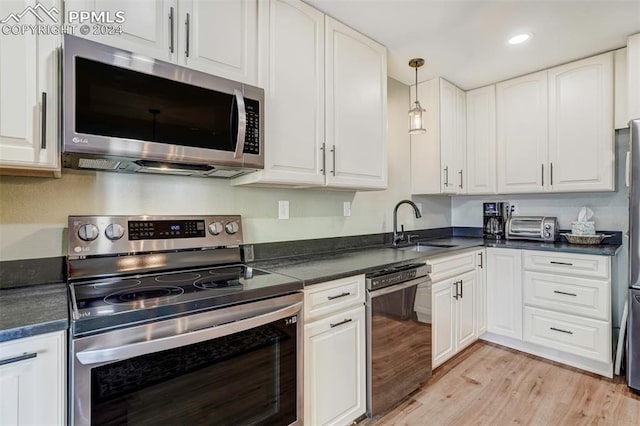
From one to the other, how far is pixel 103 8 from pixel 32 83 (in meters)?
0.40

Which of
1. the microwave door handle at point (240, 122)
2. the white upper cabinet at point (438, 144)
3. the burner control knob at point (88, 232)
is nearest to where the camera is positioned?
the burner control knob at point (88, 232)

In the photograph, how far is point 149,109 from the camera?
1.32 metres

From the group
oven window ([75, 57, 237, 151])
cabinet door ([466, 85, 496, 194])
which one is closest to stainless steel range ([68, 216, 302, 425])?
oven window ([75, 57, 237, 151])

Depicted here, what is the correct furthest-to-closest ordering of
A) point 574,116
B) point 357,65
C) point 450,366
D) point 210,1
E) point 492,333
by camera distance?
1. point 492,333
2. point 574,116
3. point 450,366
4. point 357,65
5. point 210,1

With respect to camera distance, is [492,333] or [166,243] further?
[492,333]

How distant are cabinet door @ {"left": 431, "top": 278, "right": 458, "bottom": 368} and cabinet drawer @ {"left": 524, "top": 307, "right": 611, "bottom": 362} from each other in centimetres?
73

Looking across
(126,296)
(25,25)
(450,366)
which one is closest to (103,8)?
(25,25)

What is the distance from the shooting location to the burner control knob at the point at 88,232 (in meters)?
1.38

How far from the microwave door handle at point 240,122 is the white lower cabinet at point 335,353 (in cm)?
72

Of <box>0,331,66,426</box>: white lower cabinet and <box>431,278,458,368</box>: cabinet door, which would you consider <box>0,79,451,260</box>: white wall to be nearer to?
<box>0,331,66,426</box>: white lower cabinet

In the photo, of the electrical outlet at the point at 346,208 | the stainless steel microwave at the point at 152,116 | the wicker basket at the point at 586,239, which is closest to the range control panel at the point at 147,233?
the stainless steel microwave at the point at 152,116

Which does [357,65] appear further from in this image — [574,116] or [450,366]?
[450,366]

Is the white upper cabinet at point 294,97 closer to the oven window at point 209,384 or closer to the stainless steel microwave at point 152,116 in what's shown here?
the stainless steel microwave at point 152,116

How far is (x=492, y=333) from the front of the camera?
9.44 feet
